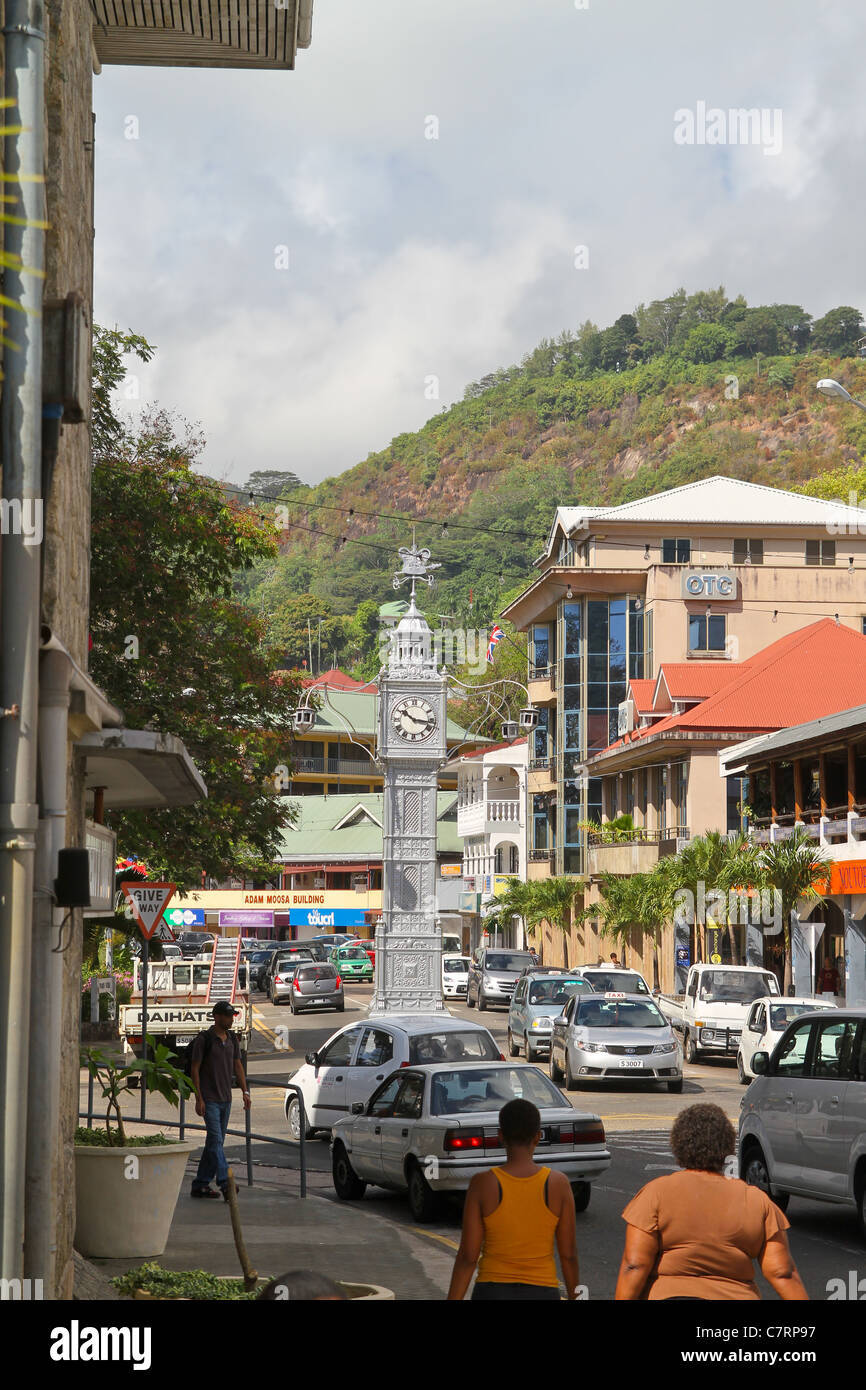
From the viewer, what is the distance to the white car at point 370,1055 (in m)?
18.7

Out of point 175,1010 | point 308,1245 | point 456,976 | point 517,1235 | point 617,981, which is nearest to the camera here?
point 517,1235

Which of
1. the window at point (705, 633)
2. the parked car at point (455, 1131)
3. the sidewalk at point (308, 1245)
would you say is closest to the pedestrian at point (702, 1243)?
the sidewalk at point (308, 1245)

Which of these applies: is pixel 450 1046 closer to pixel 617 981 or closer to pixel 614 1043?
pixel 614 1043

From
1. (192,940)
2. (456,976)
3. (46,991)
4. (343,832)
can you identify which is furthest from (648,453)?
(46,991)

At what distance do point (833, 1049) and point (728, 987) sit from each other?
788 inches

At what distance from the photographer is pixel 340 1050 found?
21.1 metres

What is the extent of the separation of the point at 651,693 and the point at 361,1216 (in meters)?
48.1

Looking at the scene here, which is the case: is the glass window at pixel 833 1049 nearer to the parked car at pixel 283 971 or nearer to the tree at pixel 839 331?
the parked car at pixel 283 971

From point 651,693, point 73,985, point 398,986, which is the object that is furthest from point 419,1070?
point 651,693

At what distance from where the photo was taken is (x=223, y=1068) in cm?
1570

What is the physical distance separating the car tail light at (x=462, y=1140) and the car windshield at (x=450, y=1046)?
3832 mm

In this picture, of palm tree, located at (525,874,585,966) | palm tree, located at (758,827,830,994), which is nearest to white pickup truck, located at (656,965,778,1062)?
palm tree, located at (758,827,830,994)

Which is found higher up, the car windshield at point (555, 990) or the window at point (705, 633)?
the window at point (705, 633)
